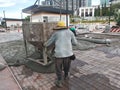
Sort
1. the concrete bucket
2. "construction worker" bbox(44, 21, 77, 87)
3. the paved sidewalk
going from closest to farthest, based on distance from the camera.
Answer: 1. "construction worker" bbox(44, 21, 77, 87)
2. the paved sidewalk
3. the concrete bucket

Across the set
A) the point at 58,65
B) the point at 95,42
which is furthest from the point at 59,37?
the point at 95,42

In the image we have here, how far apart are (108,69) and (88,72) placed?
2.06 feet

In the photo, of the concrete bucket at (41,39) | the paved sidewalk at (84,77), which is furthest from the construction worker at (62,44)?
the concrete bucket at (41,39)

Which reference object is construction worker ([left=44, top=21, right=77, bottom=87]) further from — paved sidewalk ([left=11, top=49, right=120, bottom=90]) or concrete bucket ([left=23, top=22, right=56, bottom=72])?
concrete bucket ([left=23, top=22, right=56, bottom=72])

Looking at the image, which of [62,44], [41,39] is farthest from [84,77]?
[41,39]

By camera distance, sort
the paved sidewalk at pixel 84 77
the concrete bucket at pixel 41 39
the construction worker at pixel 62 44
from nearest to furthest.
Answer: the construction worker at pixel 62 44
the paved sidewalk at pixel 84 77
the concrete bucket at pixel 41 39

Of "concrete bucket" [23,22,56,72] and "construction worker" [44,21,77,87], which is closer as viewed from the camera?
"construction worker" [44,21,77,87]

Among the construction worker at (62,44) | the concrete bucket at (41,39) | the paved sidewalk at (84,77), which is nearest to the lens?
the construction worker at (62,44)

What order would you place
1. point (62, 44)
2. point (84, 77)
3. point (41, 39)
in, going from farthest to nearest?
point (41, 39)
point (84, 77)
point (62, 44)

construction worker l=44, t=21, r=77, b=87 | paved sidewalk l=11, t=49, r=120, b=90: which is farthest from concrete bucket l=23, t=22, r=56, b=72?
construction worker l=44, t=21, r=77, b=87

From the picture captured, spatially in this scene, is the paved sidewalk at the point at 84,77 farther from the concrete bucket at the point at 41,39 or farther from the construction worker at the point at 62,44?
the construction worker at the point at 62,44

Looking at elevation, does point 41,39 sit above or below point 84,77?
above

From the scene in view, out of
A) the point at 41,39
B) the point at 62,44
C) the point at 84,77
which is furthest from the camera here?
the point at 41,39

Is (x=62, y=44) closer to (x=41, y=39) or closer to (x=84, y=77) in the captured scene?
(x=41, y=39)
